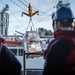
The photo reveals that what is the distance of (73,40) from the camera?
1917 mm

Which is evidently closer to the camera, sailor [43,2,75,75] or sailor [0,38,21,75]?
sailor [43,2,75,75]

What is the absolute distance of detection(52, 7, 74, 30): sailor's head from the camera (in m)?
2.06

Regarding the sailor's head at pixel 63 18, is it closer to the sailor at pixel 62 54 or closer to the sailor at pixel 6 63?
the sailor at pixel 62 54

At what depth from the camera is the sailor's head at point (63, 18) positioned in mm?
2059

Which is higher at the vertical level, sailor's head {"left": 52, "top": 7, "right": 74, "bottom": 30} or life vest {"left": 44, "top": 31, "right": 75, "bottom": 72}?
sailor's head {"left": 52, "top": 7, "right": 74, "bottom": 30}

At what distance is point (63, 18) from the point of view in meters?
2.09

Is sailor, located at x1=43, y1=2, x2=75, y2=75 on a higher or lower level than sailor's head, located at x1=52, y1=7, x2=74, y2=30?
lower

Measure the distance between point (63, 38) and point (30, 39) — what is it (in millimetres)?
7266

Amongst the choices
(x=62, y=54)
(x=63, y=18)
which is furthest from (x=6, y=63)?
(x=63, y=18)

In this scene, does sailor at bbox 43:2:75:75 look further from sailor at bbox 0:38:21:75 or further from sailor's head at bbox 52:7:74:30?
sailor at bbox 0:38:21:75

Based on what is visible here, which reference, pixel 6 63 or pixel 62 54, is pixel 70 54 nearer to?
pixel 62 54

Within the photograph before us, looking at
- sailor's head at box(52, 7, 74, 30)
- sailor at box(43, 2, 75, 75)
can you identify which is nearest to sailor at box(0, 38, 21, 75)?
sailor at box(43, 2, 75, 75)

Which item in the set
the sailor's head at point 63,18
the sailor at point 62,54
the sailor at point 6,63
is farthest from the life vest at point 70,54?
the sailor at point 6,63

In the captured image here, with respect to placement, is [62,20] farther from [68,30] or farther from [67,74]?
[67,74]
